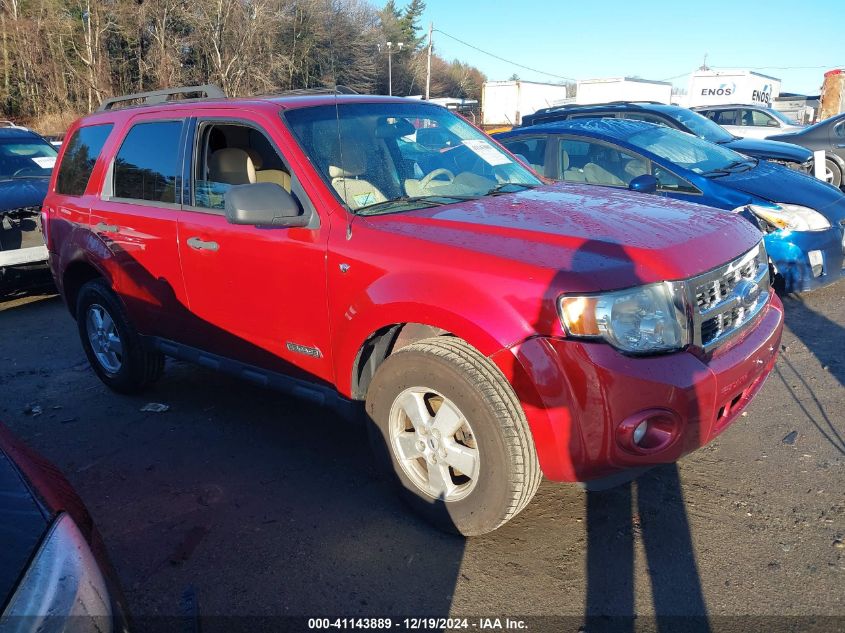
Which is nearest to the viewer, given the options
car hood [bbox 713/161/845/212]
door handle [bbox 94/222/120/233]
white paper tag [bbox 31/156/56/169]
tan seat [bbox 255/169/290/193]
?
tan seat [bbox 255/169/290/193]

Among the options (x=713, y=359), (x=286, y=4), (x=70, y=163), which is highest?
(x=286, y=4)

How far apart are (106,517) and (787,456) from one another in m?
3.52

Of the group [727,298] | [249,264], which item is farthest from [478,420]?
[249,264]

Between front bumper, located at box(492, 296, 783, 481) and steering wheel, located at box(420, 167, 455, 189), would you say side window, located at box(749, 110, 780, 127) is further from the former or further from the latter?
front bumper, located at box(492, 296, 783, 481)

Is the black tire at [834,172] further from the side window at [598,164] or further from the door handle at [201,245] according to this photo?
the door handle at [201,245]

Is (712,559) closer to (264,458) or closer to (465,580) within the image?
(465,580)

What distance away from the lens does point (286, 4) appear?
70.0 feet

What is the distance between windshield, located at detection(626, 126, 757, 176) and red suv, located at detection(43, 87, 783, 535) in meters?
2.81

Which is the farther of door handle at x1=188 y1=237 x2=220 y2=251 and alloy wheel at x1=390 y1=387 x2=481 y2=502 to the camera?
door handle at x1=188 y1=237 x2=220 y2=251

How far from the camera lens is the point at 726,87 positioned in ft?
110

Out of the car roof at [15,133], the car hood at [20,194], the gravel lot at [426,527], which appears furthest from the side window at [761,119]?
the car hood at [20,194]

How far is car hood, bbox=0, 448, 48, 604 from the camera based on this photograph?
156 centimetres

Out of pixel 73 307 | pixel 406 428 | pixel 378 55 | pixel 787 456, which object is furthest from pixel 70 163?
pixel 378 55

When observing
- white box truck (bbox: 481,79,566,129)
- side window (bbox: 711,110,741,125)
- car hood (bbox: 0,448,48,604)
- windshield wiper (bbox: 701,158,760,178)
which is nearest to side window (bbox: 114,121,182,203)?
car hood (bbox: 0,448,48,604)
